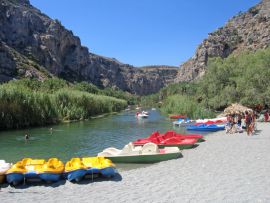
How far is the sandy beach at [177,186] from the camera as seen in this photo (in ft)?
39.7

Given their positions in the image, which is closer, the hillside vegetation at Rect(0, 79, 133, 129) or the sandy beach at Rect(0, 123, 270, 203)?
the sandy beach at Rect(0, 123, 270, 203)

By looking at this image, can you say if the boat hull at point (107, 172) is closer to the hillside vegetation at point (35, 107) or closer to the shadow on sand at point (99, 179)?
the shadow on sand at point (99, 179)

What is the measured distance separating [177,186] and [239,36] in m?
157

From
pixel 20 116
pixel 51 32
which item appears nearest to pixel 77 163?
pixel 20 116

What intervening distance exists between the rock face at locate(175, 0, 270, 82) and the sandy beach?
11390 cm

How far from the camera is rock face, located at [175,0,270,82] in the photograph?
134m

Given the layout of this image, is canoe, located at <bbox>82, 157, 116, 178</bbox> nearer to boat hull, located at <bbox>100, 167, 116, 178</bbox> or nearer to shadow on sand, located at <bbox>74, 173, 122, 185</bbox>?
boat hull, located at <bbox>100, 167, 116, 178</bbox>

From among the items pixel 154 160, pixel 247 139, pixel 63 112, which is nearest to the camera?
pixel 154 160

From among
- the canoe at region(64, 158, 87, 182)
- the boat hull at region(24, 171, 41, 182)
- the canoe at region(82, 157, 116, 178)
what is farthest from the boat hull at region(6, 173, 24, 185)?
the canoe at region(82, 157, 116, 178)

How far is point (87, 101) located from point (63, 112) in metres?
15.1

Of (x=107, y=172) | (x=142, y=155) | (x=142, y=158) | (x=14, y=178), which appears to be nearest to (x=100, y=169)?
(x=107, y=172)

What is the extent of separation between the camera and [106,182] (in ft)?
48.9

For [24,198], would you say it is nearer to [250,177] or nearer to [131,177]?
[131,177]

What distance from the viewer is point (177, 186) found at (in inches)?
533
